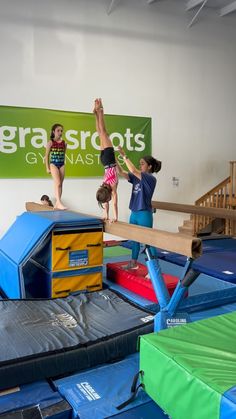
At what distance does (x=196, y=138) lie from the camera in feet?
26.7

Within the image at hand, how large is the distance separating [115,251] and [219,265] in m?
1.69

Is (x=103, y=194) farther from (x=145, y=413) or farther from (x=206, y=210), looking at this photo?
(x=206, y=210)

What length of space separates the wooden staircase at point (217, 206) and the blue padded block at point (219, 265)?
2287 mm

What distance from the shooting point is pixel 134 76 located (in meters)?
7.22

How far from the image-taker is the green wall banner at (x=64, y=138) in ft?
20.4

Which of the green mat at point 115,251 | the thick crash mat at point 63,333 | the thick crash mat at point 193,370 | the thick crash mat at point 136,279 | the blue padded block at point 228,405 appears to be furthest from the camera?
the green mat at point 115,251

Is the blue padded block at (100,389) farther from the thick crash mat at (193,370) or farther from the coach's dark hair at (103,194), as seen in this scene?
the coach's dark hair at (103,194)

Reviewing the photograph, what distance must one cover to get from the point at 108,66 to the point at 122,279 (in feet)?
15.6

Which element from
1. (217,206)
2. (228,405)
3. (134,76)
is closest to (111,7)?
(134,76)

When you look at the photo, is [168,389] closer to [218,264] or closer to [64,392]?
[64,392]

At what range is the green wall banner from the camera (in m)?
6.21

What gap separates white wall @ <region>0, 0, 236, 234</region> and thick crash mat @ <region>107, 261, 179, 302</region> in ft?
10.2

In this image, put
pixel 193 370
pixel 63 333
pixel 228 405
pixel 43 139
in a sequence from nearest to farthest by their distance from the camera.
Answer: pixel 228 405 → pixel 193 370 → pixel 63 333 → pixel 43 139

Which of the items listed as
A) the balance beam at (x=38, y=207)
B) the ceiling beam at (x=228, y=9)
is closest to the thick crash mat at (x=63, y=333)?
the balance beam at (x=38, y=207)
